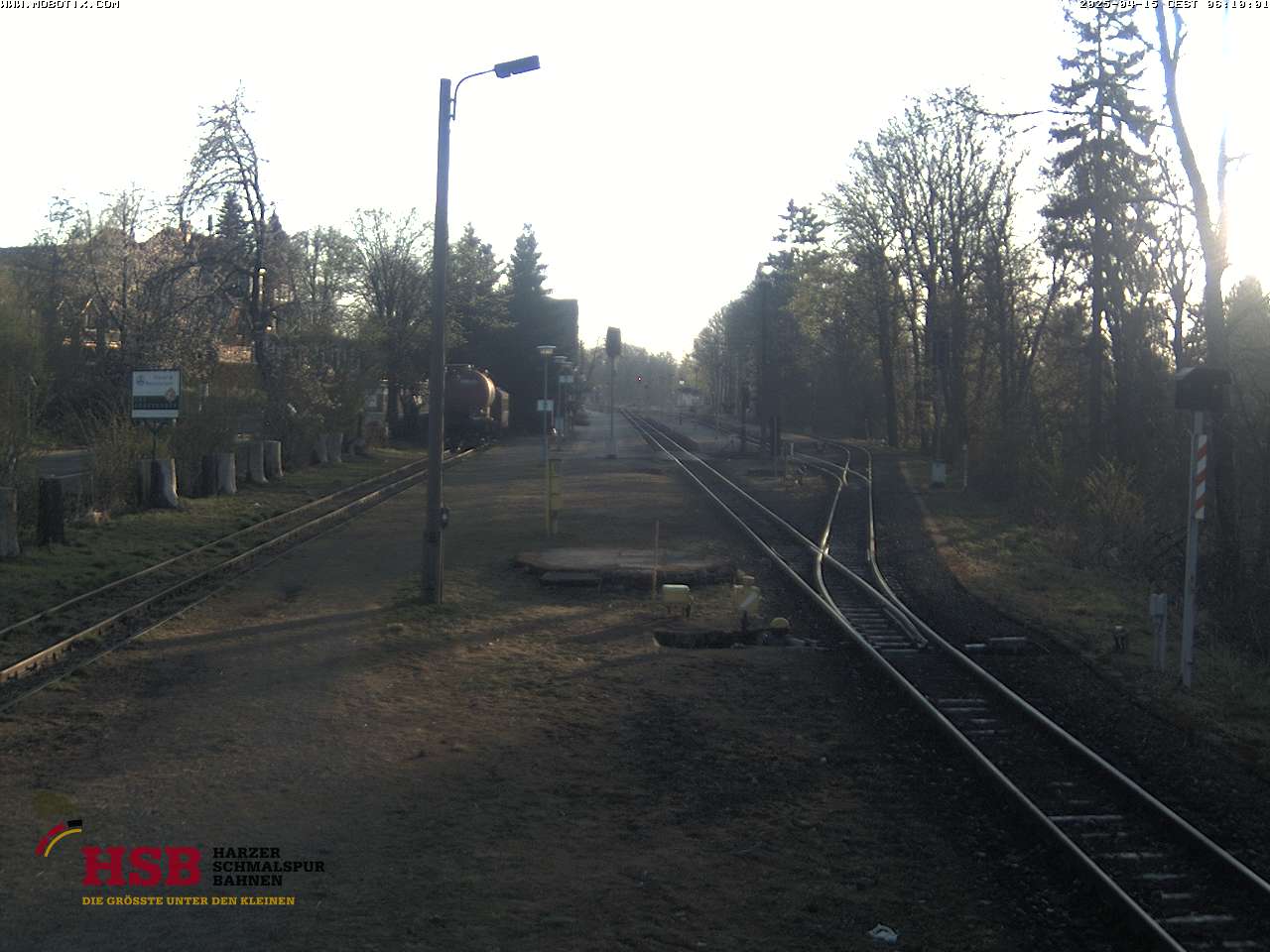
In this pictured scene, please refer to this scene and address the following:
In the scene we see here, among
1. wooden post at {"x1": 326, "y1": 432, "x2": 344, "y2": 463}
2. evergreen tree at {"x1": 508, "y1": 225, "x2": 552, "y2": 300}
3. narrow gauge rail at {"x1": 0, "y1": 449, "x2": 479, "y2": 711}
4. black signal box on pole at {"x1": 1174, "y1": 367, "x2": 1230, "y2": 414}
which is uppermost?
evergreen tree at {"x1": 508, "y1": 225, "x2": 552, "y2": 300}

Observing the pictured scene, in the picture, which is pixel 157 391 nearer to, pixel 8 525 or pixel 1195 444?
pixel 8 525

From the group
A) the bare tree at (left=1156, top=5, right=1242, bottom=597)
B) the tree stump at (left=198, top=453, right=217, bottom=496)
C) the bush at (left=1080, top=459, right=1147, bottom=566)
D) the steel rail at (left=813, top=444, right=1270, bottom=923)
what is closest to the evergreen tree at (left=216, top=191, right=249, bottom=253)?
the tree stump at (left=198, top=453, right=217, bottom=496)

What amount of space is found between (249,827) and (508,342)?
69855 mm

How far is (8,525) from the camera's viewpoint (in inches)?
655

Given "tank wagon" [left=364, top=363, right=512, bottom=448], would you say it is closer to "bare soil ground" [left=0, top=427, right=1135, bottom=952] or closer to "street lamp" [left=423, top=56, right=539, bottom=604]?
"street lamp" [left=423, top=56, right=539, bottom=604]

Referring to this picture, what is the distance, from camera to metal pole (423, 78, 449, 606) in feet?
46.9

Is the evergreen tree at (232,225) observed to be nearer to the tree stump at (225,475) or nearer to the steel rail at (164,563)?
the steel rail at (164,563)

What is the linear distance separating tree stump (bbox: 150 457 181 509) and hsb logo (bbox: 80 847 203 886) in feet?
60.5

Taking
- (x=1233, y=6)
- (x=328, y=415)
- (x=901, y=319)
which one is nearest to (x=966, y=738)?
(x=1233, y=6)

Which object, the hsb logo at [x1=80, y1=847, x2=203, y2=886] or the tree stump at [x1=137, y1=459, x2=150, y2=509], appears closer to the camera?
the hsb logo at [x1=80, y1=847, x2=203, y2=886]

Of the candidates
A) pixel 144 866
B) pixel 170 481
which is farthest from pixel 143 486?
pixel 144 866

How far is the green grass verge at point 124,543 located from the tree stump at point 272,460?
102 cm

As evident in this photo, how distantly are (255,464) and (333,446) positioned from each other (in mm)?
8888

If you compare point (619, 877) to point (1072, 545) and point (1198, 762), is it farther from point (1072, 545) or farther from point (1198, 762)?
point (1072, 545)
